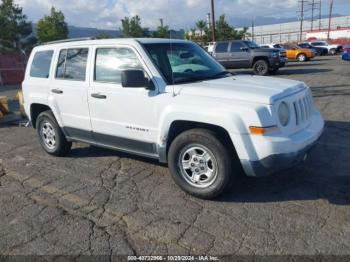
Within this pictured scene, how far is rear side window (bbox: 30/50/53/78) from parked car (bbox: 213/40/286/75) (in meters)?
13.2

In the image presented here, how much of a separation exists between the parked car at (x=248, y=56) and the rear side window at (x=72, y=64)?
13.6m

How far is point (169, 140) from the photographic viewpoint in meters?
4.40

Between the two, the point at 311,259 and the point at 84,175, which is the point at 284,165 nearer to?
the point at 311,259

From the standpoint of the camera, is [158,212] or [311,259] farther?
[158,212]

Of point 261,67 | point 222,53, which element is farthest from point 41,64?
point 222,53

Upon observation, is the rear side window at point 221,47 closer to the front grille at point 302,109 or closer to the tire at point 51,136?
the tire at point 51,136

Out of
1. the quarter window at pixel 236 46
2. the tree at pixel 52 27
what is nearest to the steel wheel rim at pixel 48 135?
A: the quarter window at pixel 236 46

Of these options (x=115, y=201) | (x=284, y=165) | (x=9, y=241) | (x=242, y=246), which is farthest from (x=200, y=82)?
(x=9, y=241)

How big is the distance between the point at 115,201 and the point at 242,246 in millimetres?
1706

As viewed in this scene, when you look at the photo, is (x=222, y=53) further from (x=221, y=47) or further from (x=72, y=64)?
(x=72, y=64)

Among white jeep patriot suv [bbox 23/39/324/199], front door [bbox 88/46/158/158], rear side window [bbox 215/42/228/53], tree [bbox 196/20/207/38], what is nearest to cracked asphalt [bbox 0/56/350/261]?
white jeep patriot suv [bbox 23/39/324/199]

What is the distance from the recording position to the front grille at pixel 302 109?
4034mm

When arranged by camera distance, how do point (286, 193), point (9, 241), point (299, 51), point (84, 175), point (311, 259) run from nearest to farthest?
point (311, 259), point (9, 241), point (286, 193), point (84, 175), point (299, 51)

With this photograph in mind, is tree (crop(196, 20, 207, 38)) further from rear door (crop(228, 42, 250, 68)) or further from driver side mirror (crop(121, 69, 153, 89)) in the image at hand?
driver side mirror (crop(121, 69, 153, 89))
